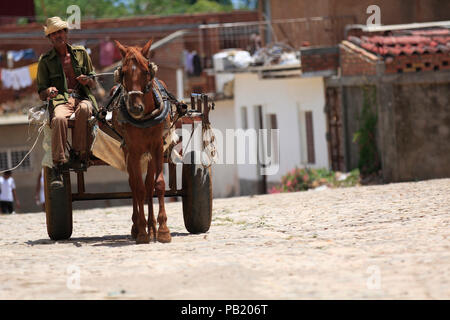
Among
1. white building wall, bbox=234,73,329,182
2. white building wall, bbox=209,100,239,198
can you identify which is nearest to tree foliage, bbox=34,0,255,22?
white building wall, bbox=209,100,239,198

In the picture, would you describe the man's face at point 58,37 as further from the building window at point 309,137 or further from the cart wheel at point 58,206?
the building window at point 309,137

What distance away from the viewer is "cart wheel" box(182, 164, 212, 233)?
1160 cm

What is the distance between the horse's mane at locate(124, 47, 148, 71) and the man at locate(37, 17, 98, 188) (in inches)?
45.1

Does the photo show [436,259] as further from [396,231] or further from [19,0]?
[19,0]

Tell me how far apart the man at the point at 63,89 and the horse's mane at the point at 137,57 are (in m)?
1.15

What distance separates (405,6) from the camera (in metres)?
26.9

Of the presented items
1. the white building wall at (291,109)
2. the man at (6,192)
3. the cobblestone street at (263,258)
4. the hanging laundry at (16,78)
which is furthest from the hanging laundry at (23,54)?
the cobblestone street at (263,258)

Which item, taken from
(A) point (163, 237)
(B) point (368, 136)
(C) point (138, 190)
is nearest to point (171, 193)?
(C) point (138, 190)

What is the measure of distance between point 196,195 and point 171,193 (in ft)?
1.04

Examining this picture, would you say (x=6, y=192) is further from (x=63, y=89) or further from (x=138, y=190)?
(x=138, y=190)

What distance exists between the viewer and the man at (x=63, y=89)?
36.6 feet

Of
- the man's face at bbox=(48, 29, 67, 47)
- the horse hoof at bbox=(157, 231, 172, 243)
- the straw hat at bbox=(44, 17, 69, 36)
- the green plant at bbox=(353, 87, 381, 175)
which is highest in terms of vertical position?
the straw hat at bbox=(44, 17, 69, 36)

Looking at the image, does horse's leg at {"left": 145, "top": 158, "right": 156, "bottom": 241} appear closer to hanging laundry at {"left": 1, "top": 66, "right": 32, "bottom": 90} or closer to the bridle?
the bridle
